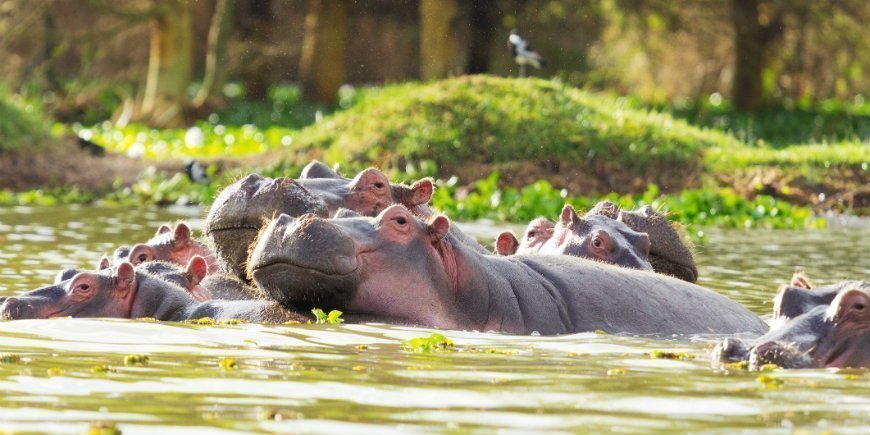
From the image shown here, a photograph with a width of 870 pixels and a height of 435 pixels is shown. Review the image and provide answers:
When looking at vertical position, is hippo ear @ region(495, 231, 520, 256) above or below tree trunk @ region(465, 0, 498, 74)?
below

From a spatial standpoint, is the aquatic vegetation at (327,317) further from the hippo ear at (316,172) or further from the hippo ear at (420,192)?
the hippo ear at (316,172)

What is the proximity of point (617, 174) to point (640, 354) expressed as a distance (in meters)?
10.7

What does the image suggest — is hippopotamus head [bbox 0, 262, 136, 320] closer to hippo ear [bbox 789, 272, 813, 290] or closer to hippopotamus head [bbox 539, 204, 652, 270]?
hippopotamus head [bbox 539, 204, 652, 270]

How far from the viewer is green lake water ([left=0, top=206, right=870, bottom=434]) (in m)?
3.93

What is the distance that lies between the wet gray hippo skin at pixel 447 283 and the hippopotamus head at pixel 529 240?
Result: 85 centimetres

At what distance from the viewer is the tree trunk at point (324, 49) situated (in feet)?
104

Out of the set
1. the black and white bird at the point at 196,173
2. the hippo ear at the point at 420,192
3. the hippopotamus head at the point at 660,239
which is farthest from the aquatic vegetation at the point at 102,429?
the black and white bird at the point at 196,173

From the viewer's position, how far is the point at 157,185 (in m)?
17.4

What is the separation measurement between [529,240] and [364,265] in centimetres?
221

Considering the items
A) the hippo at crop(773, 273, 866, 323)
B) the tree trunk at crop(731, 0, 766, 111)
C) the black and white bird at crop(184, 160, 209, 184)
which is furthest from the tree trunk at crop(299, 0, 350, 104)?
the hippo at crop(773, 273, 866, 323)

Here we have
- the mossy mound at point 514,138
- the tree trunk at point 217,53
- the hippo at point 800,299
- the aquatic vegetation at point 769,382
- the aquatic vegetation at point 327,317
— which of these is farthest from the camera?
the tree trunk at point 217,53

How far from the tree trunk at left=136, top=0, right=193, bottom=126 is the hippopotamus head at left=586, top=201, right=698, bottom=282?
20.9 meters

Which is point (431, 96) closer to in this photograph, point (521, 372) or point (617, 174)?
point (617, 174)


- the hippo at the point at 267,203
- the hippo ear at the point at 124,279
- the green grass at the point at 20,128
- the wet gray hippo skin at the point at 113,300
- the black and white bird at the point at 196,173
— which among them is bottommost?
the black and white bird at the point at 196,173
